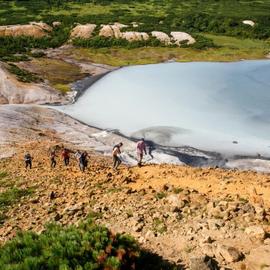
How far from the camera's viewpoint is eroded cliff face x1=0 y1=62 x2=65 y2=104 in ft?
237

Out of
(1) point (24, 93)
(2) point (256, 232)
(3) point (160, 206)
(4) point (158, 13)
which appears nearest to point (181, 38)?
(4) point (158, 13)

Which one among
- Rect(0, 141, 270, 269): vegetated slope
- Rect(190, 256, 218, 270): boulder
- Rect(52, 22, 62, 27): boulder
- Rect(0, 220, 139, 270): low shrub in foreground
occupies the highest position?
Rect(0, 220, 139, 270): low shrub in foreground

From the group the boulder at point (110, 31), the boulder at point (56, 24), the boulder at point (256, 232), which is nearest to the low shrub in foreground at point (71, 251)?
the boulder at point (256, 232)

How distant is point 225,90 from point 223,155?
30.2m

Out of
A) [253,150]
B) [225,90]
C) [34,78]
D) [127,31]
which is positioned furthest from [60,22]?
[253,150]

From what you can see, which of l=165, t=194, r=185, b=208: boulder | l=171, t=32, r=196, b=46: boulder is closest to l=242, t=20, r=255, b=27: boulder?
l=171, t=32, r=196, b=46: boulder

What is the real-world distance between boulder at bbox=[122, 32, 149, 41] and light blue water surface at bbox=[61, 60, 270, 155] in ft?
82.3

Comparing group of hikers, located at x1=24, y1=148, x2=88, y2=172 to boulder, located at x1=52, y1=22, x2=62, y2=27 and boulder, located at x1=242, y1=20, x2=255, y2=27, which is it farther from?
boulder, located at x1=242, y1=20, x2=255, y2=27

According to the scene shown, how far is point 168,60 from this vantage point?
107 meters

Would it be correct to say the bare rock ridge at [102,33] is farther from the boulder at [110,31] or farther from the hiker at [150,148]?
the hiker at [150,148]

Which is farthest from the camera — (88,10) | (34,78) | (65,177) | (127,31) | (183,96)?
(88,10)

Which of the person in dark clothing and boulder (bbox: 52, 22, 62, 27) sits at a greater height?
the person in dark clothing

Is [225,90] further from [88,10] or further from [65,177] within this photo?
[88,10]

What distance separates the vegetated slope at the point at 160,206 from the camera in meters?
19.3
